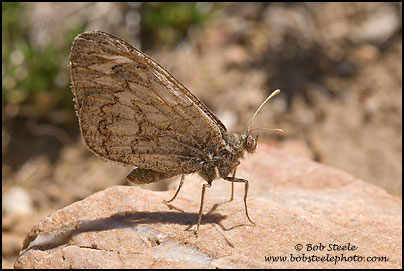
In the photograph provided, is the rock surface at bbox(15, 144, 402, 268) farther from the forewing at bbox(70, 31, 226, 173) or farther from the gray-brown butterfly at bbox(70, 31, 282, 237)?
the forewing at bbox(70, 31, 226, 173)

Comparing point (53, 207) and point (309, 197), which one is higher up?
point (309, 197)

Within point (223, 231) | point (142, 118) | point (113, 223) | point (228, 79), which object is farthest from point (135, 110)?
point (228, 79)

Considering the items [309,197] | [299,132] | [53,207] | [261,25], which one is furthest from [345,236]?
[261,25]

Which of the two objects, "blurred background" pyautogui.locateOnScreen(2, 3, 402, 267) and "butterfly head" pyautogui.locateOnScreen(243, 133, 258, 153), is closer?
"butterfly head" pyautogui.locateOnScreen(243, 133, 258, 153)

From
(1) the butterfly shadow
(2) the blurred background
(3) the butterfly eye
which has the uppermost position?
(2) the blurred background

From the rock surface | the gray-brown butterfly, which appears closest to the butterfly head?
the gray-brown butterfly

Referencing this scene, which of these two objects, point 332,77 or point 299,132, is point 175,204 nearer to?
point 299,132
